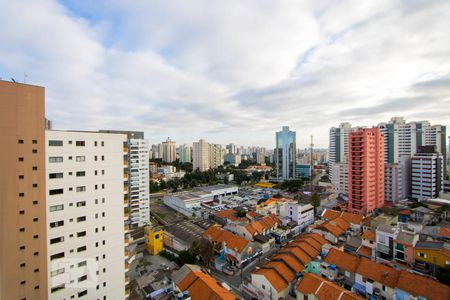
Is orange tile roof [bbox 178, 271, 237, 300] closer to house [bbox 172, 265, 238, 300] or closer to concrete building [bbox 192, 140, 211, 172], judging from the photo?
house [bbox 172, 265, 238, 300]

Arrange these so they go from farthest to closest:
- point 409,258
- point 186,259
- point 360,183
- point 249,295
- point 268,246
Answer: point 360,183, point 268,246, point 186,259, point 409,258, point 249,295

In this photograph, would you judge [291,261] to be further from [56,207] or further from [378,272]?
[56,207]

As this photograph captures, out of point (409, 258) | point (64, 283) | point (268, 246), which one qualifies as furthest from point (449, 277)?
point (64, 283)

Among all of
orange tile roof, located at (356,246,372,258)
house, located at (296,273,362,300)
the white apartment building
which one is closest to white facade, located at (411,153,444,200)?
orange tile roof, located at (356,246,372,258)

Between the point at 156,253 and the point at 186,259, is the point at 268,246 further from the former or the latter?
the point at 156,253

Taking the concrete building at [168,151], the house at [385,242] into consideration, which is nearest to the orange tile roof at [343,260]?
the house at [385,242]

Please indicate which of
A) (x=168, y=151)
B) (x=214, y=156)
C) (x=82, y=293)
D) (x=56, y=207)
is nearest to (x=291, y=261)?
(x=82, y=293)

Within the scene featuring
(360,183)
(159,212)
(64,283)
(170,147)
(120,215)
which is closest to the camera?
(64,283)
